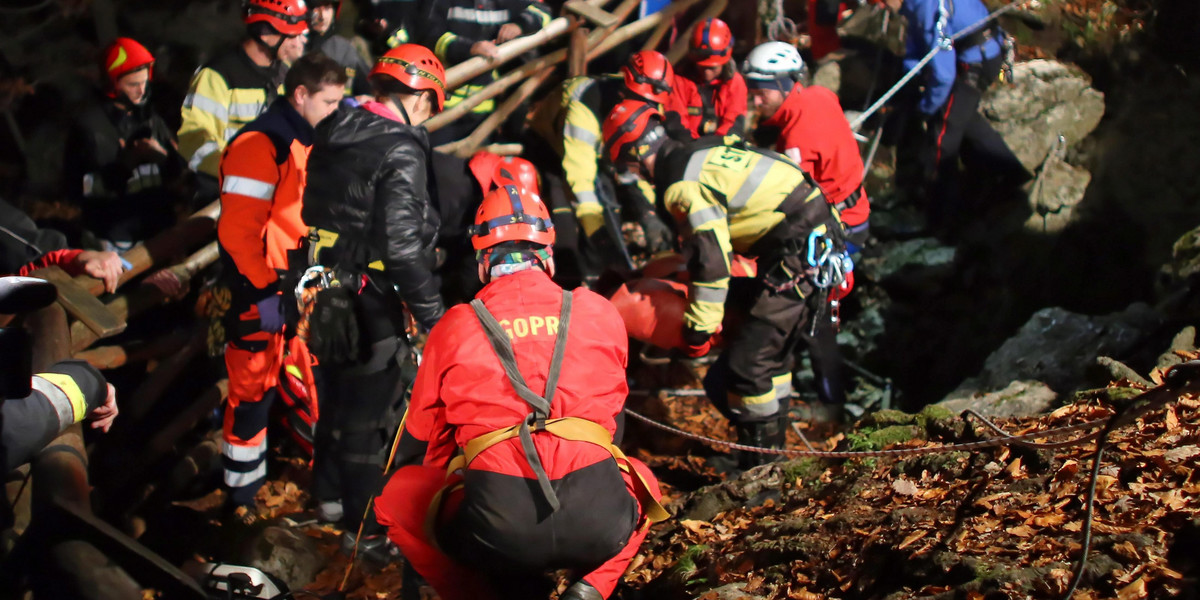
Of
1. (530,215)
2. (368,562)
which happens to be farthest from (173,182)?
(530,215)

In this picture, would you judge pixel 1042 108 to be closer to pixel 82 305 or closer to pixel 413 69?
pixel 413 69

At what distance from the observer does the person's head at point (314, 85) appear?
487cm

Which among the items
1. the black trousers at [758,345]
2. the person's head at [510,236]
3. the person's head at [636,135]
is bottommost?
the black trousers at [758,345]

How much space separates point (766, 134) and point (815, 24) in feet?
10.7

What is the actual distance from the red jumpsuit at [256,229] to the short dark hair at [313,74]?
0.14 meters

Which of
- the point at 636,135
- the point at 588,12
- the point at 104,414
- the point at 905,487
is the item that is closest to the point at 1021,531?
the point at 905,487

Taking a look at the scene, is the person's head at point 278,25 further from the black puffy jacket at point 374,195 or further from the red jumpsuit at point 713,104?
the red jumpsuit at point 713,104

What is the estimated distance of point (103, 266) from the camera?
4.72 m

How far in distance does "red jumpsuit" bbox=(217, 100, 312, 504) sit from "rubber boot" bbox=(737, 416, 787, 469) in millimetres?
3014

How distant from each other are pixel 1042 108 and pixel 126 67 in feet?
25.8

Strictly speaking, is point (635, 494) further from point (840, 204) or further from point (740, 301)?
point (840, 204)

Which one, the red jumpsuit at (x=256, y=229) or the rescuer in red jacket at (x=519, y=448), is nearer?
the rescuer in red jacket at (x=519, y=448)

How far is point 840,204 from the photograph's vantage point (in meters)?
6.50

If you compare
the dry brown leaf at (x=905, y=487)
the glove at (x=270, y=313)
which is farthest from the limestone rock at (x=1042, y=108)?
the glove at (x=270, y=313)
